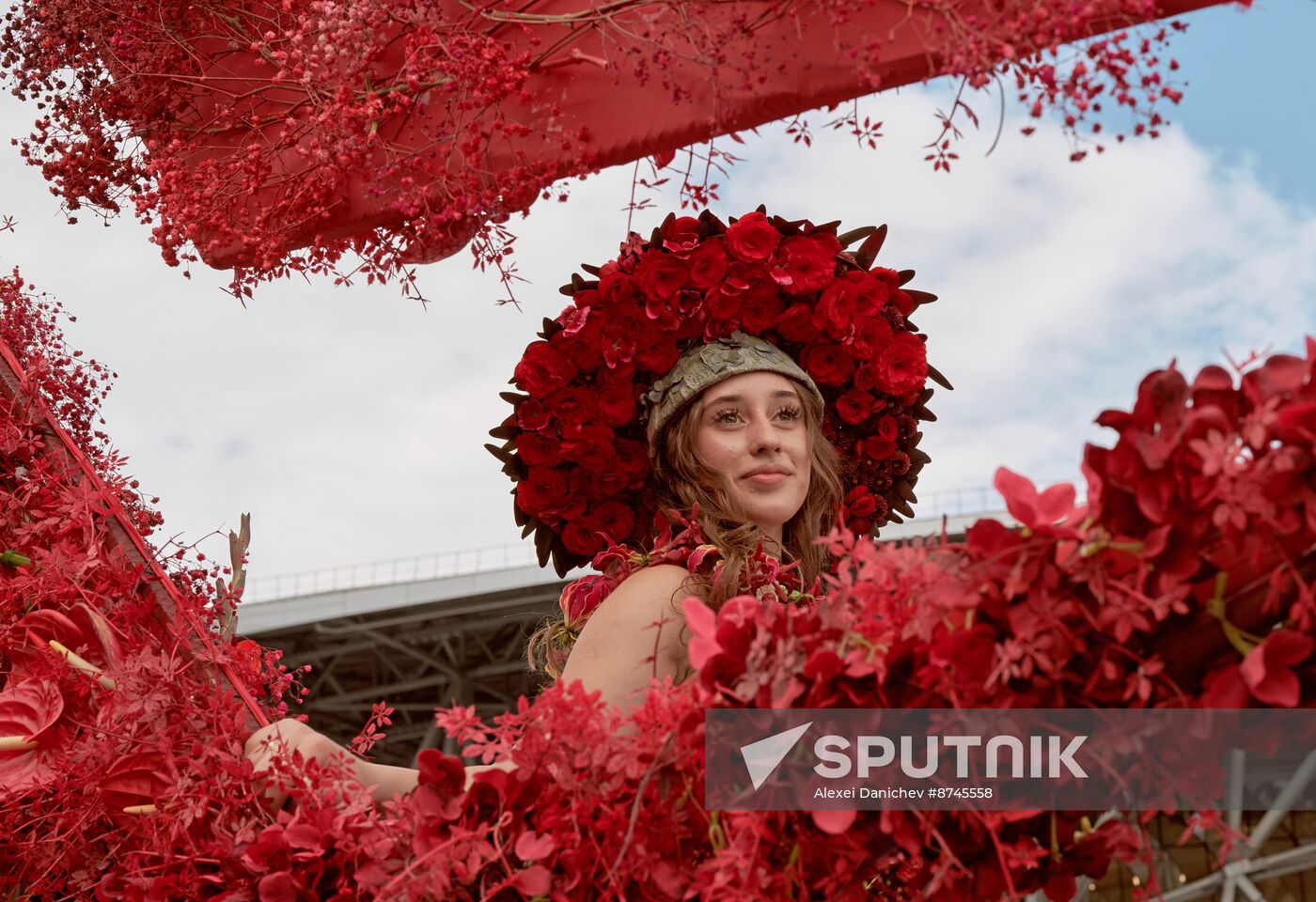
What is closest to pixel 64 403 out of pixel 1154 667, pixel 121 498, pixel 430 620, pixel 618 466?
pixel 121 498

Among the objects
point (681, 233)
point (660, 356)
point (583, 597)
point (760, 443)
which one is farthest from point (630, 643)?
point (681, 233)

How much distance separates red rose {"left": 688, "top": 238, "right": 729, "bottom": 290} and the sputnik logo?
1.46m

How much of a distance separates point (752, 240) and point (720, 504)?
1.86ft

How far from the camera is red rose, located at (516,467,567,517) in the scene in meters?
2.61

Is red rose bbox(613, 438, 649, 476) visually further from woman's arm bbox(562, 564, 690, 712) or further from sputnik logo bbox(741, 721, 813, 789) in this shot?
sputnik logo bbox(741, 721, 813, 789)

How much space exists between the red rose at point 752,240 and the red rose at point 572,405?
415 millimetres

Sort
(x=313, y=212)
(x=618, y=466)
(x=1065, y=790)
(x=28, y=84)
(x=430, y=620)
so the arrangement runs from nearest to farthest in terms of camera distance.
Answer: (x=1065, y=790) → (x=313, y=212) → (x=28, y=84) → (x=618, y=466) → (x=430, y=620)

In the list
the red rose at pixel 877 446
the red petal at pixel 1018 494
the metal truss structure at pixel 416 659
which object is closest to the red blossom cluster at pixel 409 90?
the red petal at pixel 1018 494

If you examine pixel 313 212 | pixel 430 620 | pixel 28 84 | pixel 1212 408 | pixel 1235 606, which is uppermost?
pixel 430 620

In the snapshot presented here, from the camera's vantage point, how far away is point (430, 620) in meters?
14.7

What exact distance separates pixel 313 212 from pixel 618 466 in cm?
86

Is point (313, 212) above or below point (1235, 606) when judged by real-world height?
above

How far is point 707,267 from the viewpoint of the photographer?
100 inches

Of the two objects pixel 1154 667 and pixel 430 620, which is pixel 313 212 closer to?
pixel 1154 667
